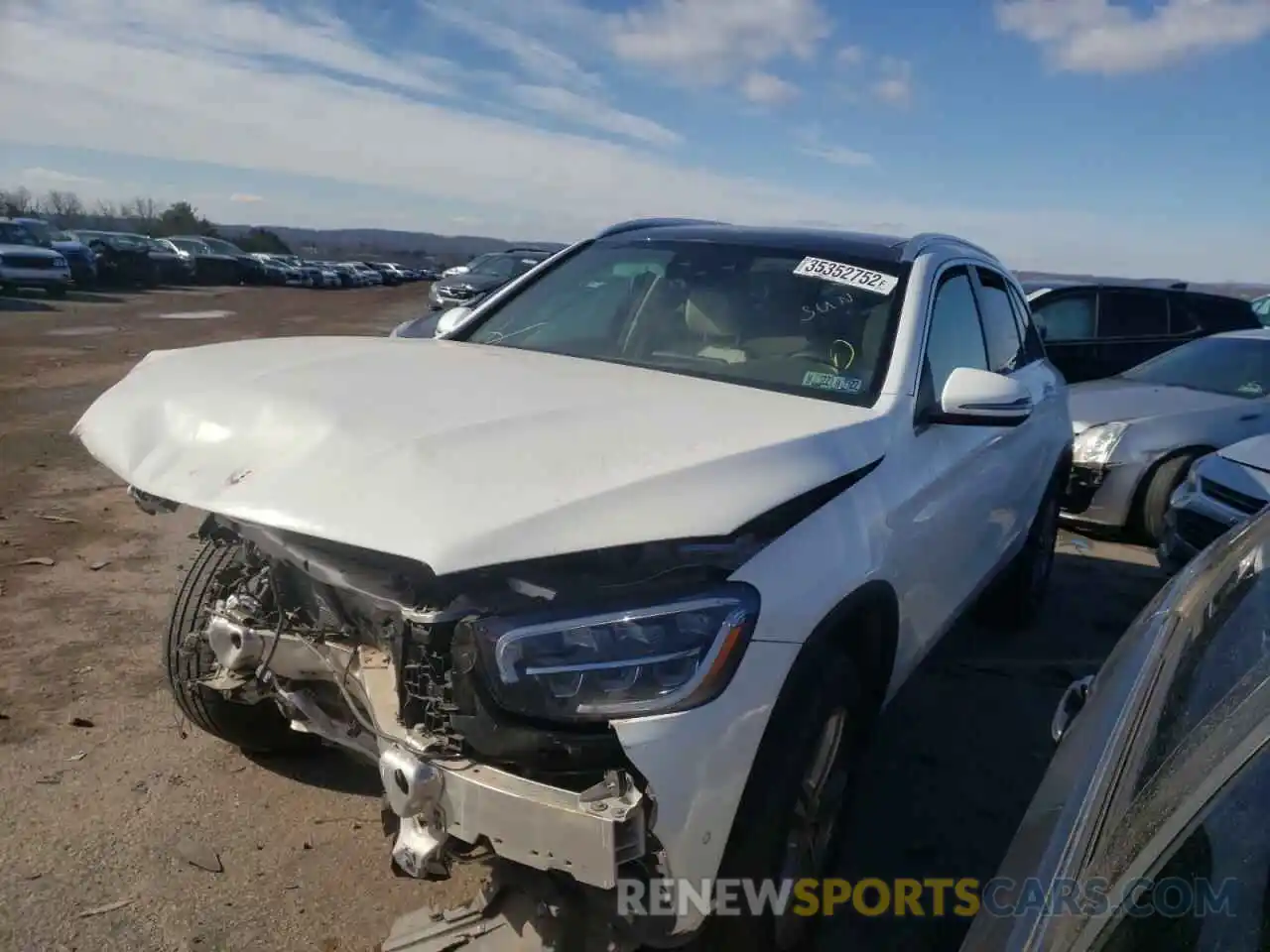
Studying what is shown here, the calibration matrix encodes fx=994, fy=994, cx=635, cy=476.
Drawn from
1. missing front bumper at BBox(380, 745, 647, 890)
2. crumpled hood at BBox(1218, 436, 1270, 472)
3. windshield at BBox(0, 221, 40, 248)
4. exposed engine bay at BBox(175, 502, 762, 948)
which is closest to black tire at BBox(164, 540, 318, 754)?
exposed engine bay at BBox(175, 502, 762, 948)

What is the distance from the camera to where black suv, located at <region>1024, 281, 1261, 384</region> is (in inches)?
384

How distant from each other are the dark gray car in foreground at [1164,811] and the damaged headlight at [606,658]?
65cm

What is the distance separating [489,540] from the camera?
186cm

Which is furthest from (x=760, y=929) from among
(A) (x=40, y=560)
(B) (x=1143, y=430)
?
(B) (x=1143, y=430)

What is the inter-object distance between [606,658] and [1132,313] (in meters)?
9.85

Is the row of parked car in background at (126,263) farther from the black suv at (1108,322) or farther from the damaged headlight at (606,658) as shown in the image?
the damaged headlight at (606,658)

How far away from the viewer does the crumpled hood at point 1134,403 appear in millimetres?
Result: 7160

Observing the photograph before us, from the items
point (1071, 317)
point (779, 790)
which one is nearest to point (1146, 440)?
point (1071, 317)

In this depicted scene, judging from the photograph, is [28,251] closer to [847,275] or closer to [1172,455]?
[1172,455]

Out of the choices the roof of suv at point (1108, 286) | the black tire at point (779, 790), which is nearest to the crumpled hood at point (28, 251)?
the roof of suv at point (1108, 286)

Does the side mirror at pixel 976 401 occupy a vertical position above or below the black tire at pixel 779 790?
above

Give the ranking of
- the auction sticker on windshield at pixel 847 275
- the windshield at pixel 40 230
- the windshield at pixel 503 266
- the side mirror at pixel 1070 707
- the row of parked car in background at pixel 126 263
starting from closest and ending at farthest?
1. the side mirror at pixel 1070 707
2. the auction sticker on windshield at pixel 847 275
3. the windshield at pixel 503 266
4. the row of parked car in background at pixel 126 263
5. the windshield at pixel 40 230

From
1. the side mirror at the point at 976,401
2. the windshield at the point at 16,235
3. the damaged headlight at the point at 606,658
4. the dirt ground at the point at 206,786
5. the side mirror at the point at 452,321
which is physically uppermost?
the windshield at the point at 16,235

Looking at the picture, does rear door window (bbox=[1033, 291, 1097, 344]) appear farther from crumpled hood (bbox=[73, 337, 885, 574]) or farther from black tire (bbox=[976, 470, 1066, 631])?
crumpled hood (bbox=[73, 337, 885, 574])
